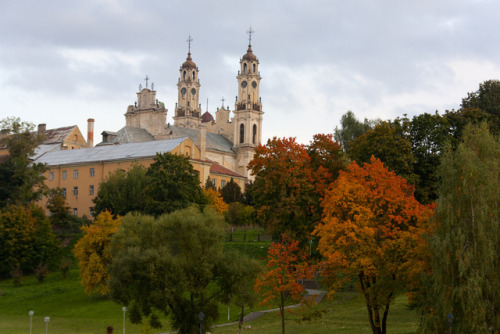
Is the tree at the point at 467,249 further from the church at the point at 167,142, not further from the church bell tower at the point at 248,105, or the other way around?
the church bell tower at the point at 248,105

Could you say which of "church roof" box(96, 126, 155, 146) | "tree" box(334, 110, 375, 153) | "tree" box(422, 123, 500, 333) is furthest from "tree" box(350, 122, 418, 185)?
"church roof" box(96, 126, 155, 146)

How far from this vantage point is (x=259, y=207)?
154 ft

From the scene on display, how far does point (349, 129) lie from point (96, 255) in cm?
3661

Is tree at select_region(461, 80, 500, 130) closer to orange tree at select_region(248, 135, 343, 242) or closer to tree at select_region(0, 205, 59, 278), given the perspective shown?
orange tree at select_region(248, 135, 343, 242)

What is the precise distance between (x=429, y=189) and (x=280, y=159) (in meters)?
11.5

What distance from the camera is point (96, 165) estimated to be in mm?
77875

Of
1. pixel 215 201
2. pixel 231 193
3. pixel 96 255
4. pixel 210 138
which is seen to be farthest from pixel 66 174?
pixel 210 138

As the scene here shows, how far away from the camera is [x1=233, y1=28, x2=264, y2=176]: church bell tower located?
133375 millimetres

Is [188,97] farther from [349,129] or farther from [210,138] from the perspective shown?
[349,129]

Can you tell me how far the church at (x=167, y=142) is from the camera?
7769cm

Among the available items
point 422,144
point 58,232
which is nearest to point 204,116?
point 58,232

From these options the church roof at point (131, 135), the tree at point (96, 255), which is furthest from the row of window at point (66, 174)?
the tree at point (96, 255)

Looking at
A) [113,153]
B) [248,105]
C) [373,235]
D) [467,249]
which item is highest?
[248,105]

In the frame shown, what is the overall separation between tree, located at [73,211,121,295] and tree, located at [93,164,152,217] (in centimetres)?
925
